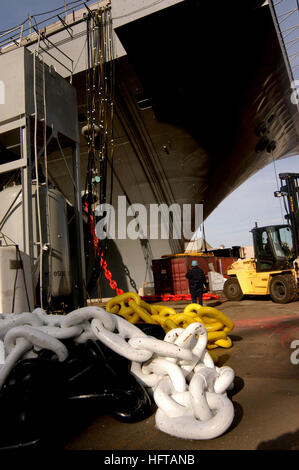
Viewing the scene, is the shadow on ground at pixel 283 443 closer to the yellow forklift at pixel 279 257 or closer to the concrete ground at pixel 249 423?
the concrete ground at pixel 249 423

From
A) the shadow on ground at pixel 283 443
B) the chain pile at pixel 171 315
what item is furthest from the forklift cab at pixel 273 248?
the shadow on ground at pixel 283 443

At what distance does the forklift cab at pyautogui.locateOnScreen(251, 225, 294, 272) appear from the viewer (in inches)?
362

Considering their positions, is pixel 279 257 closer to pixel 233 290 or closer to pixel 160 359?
pixel 233 290

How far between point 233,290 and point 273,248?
2165 millimetres

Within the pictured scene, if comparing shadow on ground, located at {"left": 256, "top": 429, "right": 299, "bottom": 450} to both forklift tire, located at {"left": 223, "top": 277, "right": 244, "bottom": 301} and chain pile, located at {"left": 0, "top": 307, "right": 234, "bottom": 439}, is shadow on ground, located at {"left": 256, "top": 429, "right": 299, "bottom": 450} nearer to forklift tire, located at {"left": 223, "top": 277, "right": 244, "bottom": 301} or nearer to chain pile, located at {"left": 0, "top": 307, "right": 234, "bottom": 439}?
chain pile, located at {"left": 0, "top": 307, "right": 234, "bottom": 439}

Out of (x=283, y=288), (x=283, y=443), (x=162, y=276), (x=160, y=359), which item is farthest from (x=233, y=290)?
(x=283, y=443)

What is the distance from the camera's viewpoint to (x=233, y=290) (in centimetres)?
1059

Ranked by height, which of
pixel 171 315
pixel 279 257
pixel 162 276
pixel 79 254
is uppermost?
pixel 79 254

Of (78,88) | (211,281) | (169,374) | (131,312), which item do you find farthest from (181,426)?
(211,281)

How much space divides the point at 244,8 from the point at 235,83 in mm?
2039

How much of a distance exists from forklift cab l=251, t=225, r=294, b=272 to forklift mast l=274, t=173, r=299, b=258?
0.16 m

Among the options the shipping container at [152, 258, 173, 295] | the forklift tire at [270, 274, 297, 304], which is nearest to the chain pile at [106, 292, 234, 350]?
the forklift tire at [270, 274, 297, 304]

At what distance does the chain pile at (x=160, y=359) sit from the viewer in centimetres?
171

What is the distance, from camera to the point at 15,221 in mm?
6133
